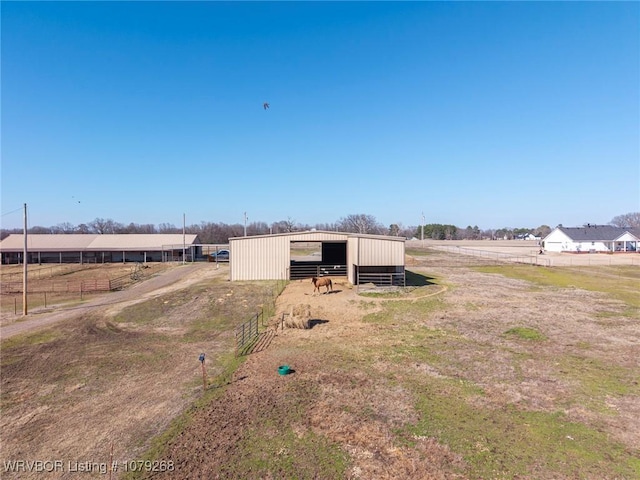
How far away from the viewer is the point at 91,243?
5575 centimetres

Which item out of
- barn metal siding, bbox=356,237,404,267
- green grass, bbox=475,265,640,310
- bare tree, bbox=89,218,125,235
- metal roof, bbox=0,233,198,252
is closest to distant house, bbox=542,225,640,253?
green grass, bbox=475,265,640,310

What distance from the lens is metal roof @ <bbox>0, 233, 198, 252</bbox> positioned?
5369 cm

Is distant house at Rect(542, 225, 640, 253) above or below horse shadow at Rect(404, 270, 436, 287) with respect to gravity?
above

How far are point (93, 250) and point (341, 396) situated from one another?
2257 inches

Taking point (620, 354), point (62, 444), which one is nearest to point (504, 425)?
point (620, 354)

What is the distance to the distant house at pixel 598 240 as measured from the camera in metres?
70.9

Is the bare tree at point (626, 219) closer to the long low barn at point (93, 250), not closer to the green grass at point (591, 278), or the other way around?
the green grass at point (591, 278)

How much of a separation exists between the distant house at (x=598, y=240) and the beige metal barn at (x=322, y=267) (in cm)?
6408

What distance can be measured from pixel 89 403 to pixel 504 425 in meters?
12.8

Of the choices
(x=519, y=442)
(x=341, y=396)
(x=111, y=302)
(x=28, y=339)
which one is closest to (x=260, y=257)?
(x=111, y=302)

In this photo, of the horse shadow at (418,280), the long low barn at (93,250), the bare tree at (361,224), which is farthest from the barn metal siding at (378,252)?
the bare tree at (361,224)

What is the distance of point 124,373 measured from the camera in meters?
13.0

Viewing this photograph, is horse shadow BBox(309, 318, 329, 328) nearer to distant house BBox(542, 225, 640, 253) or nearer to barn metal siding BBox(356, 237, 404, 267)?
barn metal siding BBox(356, 237, 404, 267)

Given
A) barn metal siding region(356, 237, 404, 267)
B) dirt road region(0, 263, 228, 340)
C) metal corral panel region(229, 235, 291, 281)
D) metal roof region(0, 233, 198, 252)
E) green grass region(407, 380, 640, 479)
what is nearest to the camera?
green grass region(407, 380, 640, 479)
